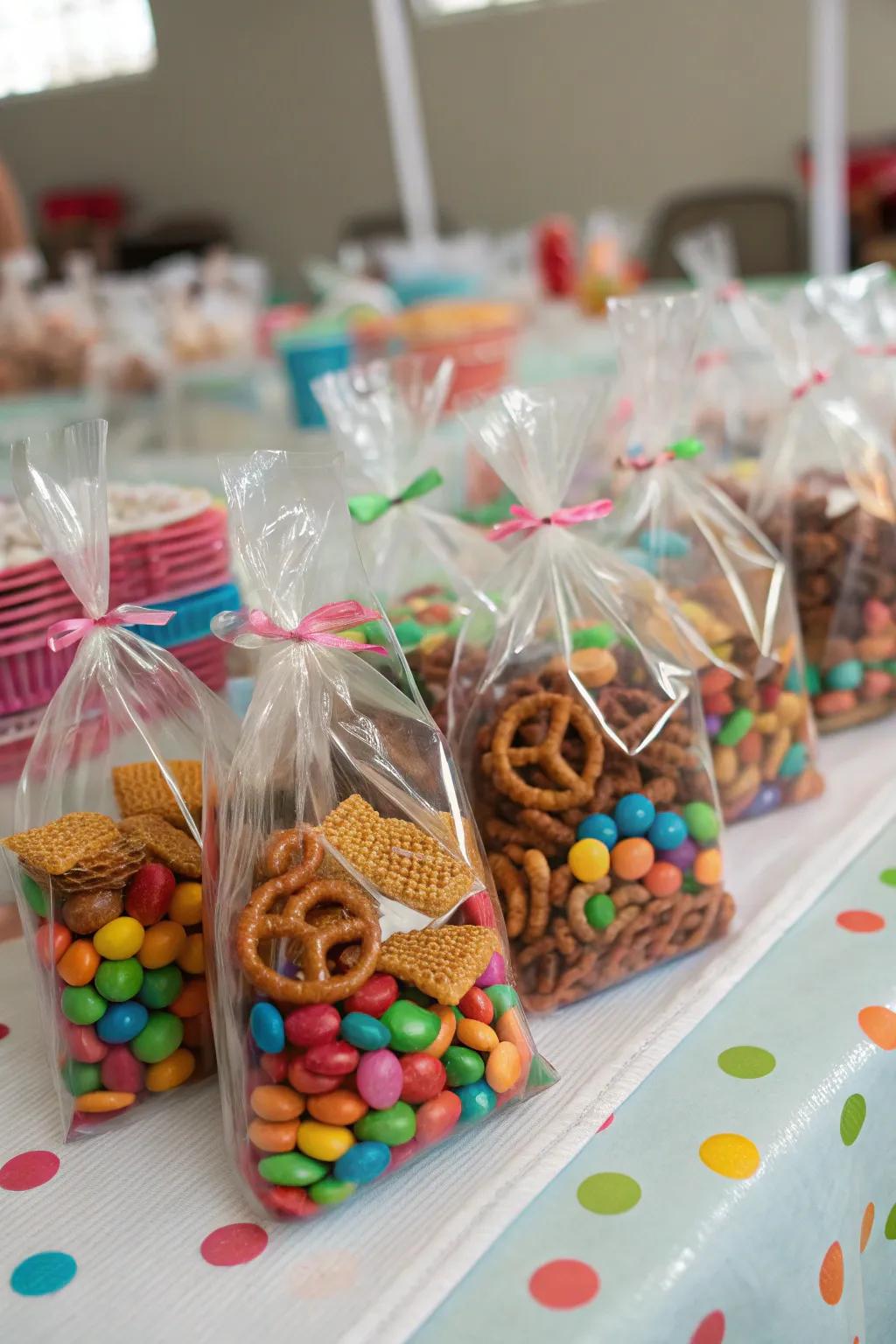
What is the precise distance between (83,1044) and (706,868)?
0.35m

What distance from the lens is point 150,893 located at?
0.59m

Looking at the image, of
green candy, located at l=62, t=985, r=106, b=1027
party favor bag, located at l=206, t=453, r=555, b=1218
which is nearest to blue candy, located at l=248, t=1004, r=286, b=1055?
party favor bag, located at l=206, t=453, r=555, b=1218

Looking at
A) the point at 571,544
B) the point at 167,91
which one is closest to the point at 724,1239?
the point at 571,544

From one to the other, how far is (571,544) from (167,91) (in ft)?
20.9

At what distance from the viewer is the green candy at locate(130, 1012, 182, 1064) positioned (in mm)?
604

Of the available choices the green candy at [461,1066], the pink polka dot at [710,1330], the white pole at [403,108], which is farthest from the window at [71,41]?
the pink polka dot at [710,1330]

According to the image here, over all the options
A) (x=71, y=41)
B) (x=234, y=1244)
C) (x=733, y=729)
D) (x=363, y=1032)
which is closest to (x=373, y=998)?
(x=363, y=1032)

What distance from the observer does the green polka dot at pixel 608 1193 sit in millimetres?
518

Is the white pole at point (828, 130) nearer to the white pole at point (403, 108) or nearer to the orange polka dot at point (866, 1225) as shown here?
the white pole at point (403, 108)

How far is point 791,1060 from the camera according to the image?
0.60m

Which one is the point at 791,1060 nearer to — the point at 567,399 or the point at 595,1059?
the point at 595,1059

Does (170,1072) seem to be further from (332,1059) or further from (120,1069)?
(332,1059)

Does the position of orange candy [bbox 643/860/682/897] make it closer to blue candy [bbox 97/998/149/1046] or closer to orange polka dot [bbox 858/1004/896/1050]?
orange polka dot [bbox 858/1004/896/1050]

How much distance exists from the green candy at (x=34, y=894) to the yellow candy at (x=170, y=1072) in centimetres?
10
